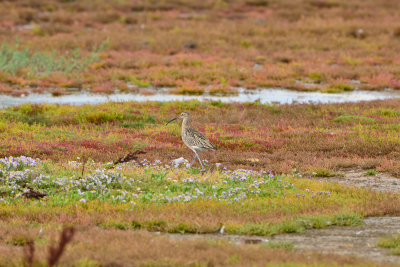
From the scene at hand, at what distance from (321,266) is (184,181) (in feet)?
17.8

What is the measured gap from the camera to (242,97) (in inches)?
1174

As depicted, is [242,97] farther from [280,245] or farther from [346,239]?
[280,245]

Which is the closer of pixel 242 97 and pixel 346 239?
pixel 346 239

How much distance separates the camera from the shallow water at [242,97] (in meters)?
28.1

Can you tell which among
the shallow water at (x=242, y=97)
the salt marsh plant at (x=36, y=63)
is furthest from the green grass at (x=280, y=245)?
the salt marsh plant at (x=36, y=63)

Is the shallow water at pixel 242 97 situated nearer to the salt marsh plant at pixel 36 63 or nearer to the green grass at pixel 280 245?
the salt marsh plant at pixel 36 63

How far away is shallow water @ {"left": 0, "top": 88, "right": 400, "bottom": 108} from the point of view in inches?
1108

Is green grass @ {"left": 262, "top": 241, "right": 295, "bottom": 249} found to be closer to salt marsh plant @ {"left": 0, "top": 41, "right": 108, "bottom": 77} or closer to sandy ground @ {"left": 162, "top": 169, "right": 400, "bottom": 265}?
sandy ground @ {"left": 162, "top": 169, "right": 400, "bottom": 265}

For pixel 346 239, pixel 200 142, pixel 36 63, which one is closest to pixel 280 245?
pixel 346 239

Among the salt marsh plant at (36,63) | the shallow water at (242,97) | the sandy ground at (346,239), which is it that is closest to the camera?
the sandy ground at (346,239)

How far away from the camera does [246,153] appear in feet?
56.1

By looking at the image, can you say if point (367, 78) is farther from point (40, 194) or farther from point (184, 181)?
point (40, 194)

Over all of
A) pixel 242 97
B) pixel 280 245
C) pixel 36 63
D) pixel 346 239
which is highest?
pixel 280 245

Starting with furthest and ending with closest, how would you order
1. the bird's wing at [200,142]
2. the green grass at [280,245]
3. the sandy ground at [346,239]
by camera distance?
the bird's wing at [200,142], the green grass at [280,245], the sandy ground at [346,239]
